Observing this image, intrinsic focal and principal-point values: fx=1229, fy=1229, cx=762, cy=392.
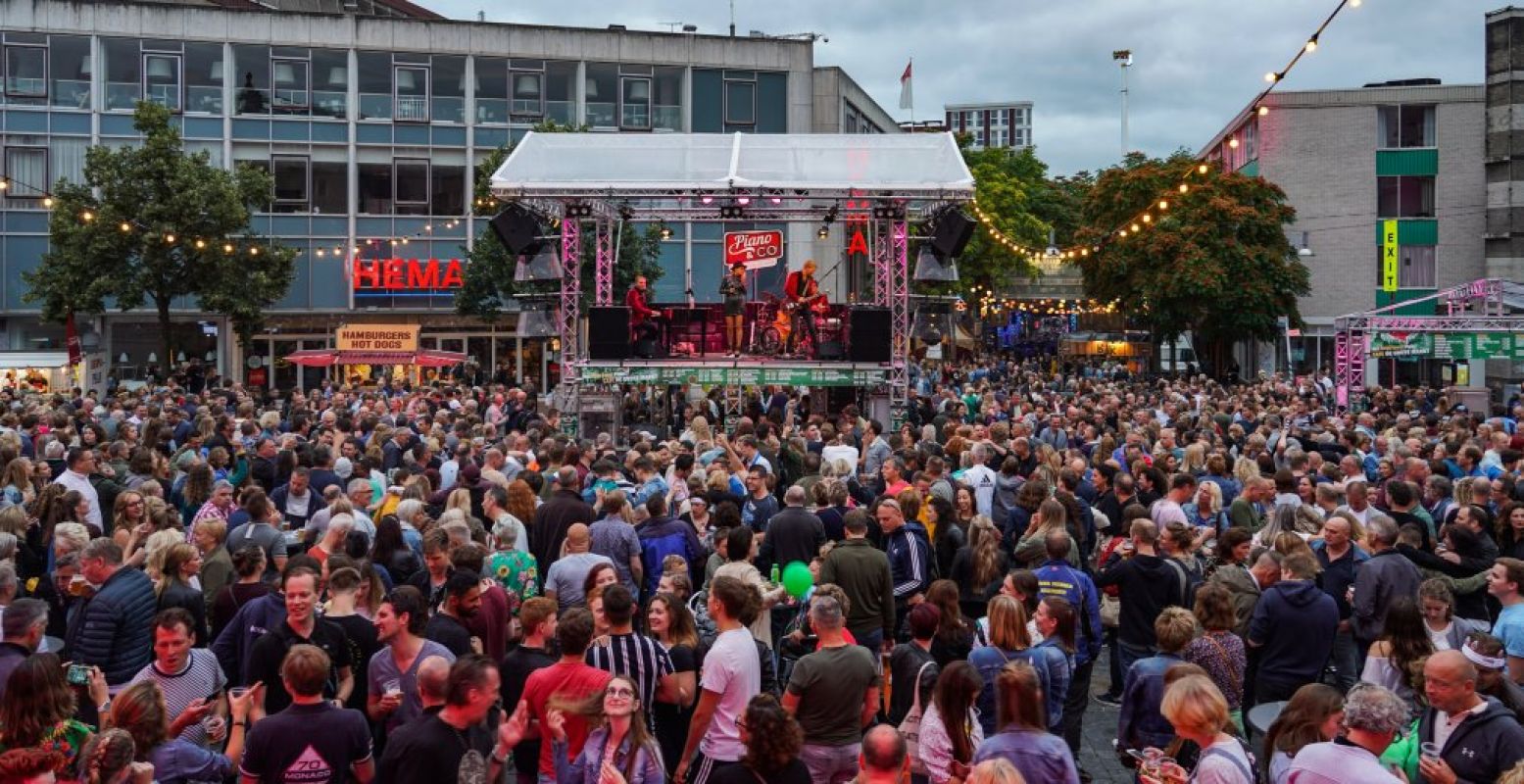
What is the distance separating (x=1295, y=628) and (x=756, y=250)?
18112 millimetres

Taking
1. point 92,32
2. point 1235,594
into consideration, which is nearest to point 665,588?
point 1235,594

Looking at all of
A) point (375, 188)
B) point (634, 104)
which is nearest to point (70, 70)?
point (375, 188)

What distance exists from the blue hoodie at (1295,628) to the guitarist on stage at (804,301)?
13144 mm

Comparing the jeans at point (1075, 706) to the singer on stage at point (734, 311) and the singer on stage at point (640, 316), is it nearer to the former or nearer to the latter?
the singer on stage at point (640, 316)

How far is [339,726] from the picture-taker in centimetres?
439

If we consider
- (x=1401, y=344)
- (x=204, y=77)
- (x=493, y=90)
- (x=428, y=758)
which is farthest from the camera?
(x=493, y=90)

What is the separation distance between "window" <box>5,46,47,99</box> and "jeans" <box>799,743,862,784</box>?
115 feet

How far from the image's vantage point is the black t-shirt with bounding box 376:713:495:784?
422 centimetres

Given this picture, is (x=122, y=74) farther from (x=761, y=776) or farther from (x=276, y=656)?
(x=761, y=776)

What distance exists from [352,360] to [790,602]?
749 inches

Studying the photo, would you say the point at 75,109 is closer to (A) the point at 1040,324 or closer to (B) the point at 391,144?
(B) the point at 391,144

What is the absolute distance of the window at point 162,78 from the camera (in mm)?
33375

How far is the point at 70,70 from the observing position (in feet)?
108

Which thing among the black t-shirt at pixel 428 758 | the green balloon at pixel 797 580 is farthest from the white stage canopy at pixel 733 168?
the black t-shirt at pixel 428 758
